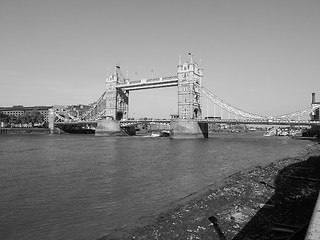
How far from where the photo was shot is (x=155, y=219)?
406 inches

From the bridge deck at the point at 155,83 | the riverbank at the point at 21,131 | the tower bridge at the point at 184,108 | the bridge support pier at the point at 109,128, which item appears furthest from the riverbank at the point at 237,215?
the riverbank at the point at 21,131

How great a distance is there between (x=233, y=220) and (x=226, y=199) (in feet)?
A: 9.74

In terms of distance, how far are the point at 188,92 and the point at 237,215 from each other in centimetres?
8245

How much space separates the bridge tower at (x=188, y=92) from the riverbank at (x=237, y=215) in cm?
7555

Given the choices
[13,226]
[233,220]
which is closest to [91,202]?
[13,226]

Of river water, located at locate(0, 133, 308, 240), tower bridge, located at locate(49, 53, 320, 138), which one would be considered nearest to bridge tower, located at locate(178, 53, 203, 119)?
tower bridge, located at locate(49, 53, 320, 138)

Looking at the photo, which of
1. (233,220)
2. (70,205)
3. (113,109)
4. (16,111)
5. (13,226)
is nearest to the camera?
(233,220)

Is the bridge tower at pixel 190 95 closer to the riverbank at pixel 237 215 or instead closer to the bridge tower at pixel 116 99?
the bridge tower at pixel 116 99

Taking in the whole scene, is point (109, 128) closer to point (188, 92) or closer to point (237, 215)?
point (188, 92)

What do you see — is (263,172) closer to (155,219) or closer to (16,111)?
(155,219)

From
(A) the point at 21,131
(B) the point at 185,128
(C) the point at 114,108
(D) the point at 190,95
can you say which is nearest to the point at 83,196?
(B) the point at 185,128

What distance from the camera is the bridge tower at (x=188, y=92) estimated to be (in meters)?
91.0

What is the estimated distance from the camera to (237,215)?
1041cm

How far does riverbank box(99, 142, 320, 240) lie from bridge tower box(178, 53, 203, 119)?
7555cm
